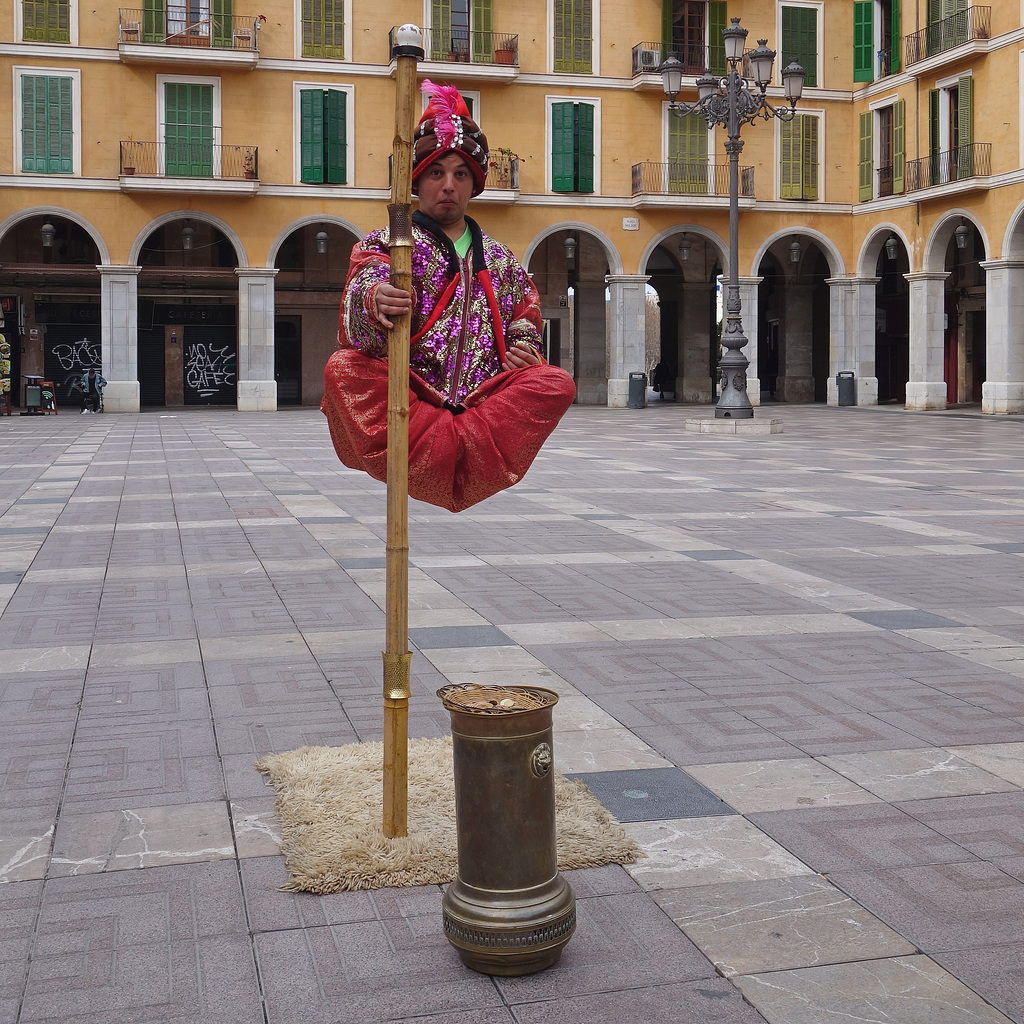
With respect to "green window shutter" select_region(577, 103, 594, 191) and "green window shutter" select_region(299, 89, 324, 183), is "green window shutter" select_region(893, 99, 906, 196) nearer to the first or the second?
"green window shutter" select_region(577, 103, 594, 191)

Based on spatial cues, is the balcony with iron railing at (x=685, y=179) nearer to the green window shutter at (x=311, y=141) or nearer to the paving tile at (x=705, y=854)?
the green window shutter at (x=311, y=141)

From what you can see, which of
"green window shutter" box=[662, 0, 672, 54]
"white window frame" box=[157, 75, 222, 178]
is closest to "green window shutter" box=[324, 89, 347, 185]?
"white window frame" box=[157, 75, 222, 178]

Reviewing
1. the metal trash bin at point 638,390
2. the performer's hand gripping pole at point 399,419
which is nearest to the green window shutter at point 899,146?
the metal trash bin at point 638,390

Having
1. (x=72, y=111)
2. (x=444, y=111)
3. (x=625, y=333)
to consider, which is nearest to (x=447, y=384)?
(x=444, y=111)

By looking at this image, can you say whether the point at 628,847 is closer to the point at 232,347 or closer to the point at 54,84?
the point at 54,84

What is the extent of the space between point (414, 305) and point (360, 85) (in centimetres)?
3225

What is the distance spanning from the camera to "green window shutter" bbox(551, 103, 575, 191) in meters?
35.1

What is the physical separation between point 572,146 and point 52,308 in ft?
48.7

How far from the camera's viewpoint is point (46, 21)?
31.9 metres

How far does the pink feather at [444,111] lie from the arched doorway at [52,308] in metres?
33.5

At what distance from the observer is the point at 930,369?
111ft

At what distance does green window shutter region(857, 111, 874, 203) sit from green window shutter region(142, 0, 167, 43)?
18799mm

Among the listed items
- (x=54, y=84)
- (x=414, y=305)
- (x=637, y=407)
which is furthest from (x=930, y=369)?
(x=414, y=305)

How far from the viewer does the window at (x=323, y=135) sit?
110ft
